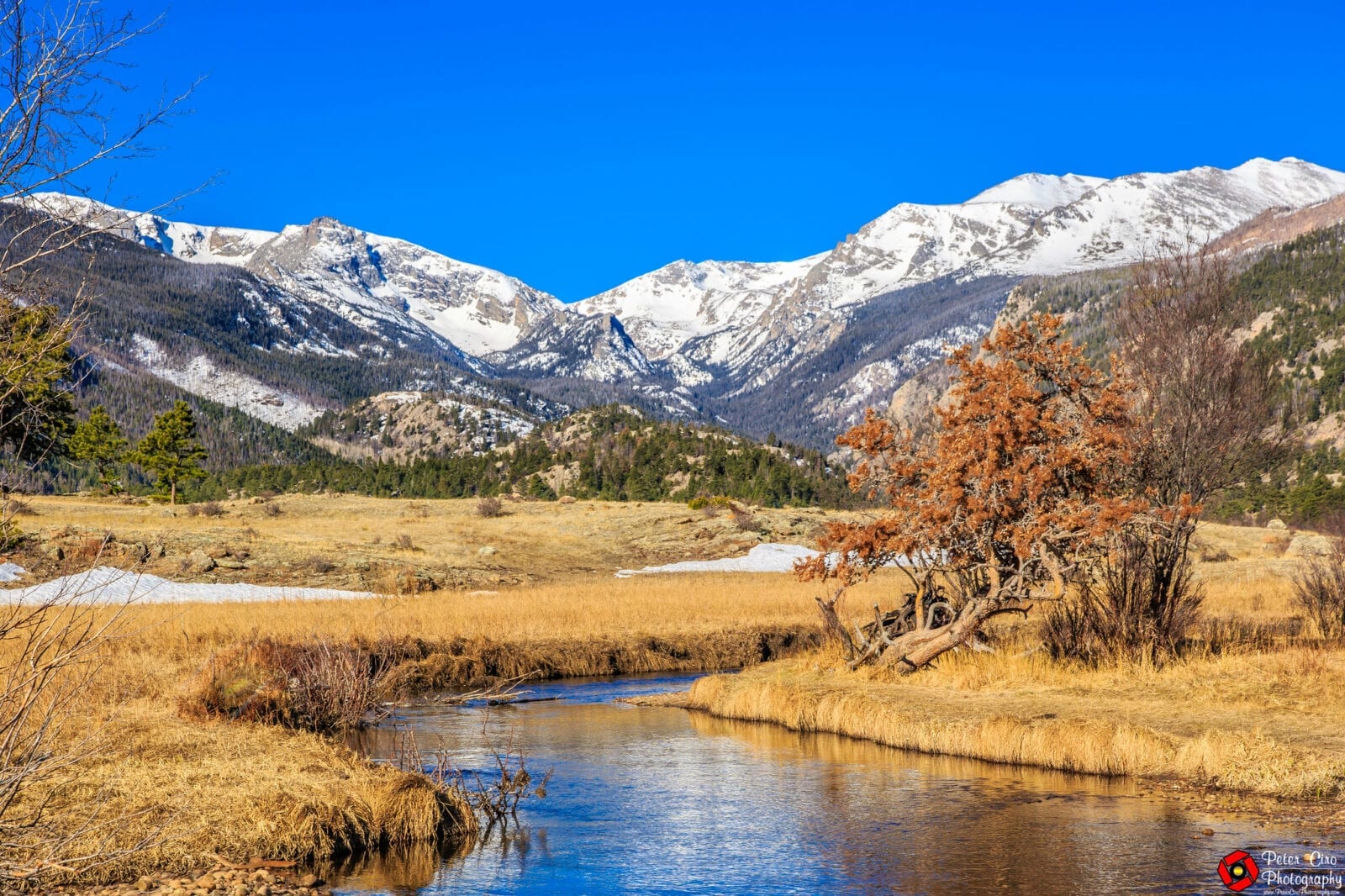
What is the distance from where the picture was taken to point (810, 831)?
59.0 ft

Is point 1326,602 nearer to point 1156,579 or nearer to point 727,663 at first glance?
point 1156,579

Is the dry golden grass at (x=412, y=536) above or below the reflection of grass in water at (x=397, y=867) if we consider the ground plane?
above

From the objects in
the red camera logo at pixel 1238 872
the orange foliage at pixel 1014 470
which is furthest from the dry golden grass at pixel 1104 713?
the red camera logo at pixel 1238 872

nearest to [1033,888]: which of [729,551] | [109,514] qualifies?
[729,551]

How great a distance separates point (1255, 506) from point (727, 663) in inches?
4179

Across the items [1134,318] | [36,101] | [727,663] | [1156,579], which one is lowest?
[727,663]

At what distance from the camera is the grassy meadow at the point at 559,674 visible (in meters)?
17.4

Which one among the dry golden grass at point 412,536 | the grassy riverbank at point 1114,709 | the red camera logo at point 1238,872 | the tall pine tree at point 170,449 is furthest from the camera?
the tall pine tree at point 170,449

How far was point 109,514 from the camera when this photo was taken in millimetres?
75188

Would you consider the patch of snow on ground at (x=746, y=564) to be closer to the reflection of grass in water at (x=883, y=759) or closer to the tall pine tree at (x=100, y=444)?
the reflection of grass in water at (x=883, y=759)

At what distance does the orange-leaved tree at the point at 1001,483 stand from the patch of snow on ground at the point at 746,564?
39378mm

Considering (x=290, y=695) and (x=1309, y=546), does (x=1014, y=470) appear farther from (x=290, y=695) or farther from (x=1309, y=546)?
(x=1309, y=546)

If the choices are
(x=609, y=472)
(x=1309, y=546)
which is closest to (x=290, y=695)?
(x=1309, y=546)

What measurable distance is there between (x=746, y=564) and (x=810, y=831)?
5429 centimetres
